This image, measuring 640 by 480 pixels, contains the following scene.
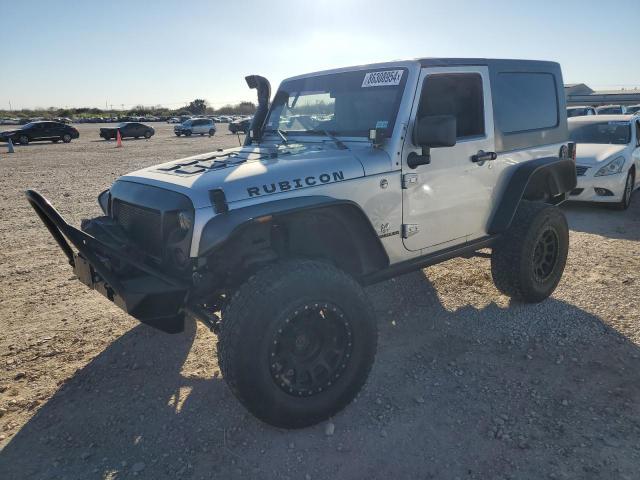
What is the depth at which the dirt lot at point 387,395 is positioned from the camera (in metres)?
2.58

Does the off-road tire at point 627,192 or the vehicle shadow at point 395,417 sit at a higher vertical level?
the off-road tire at point 627,192

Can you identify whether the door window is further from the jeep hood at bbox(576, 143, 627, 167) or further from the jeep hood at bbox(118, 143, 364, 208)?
the jeep hood at bbox(576, 143, 627, 167)

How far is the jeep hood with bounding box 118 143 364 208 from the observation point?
2.76 meters

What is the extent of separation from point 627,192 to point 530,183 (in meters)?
4.88

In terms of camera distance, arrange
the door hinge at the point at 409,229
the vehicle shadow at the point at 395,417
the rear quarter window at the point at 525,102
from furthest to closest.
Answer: the rear quarter window at the point at 525,102 → the door hinge at the point at 409,229 → the vehicle shadow at the point at 395,417

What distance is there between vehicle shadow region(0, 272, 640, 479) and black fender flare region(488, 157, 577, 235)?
0.94 metres

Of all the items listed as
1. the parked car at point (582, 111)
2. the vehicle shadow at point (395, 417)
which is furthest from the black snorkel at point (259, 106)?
the parked car at point (582, 111)

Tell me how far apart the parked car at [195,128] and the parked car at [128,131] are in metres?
2.36

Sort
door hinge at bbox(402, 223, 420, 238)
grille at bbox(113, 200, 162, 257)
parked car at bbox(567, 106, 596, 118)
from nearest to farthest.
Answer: grille at bbox(113, 200, 162, 257) < door hinge at bbox(402, 223, 420, 238) < parked car at bbox(567, 106, 596, 118)

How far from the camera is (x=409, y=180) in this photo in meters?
3.38

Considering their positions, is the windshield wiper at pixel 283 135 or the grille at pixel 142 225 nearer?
the grille at pixel 142 225

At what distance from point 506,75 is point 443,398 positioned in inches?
110

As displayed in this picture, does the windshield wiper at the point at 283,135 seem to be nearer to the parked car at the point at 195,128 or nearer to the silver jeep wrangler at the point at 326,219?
the silver jeep wrangler at the point at 326,219

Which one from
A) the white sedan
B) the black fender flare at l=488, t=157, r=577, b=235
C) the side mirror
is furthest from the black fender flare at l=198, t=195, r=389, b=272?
the white sedan
